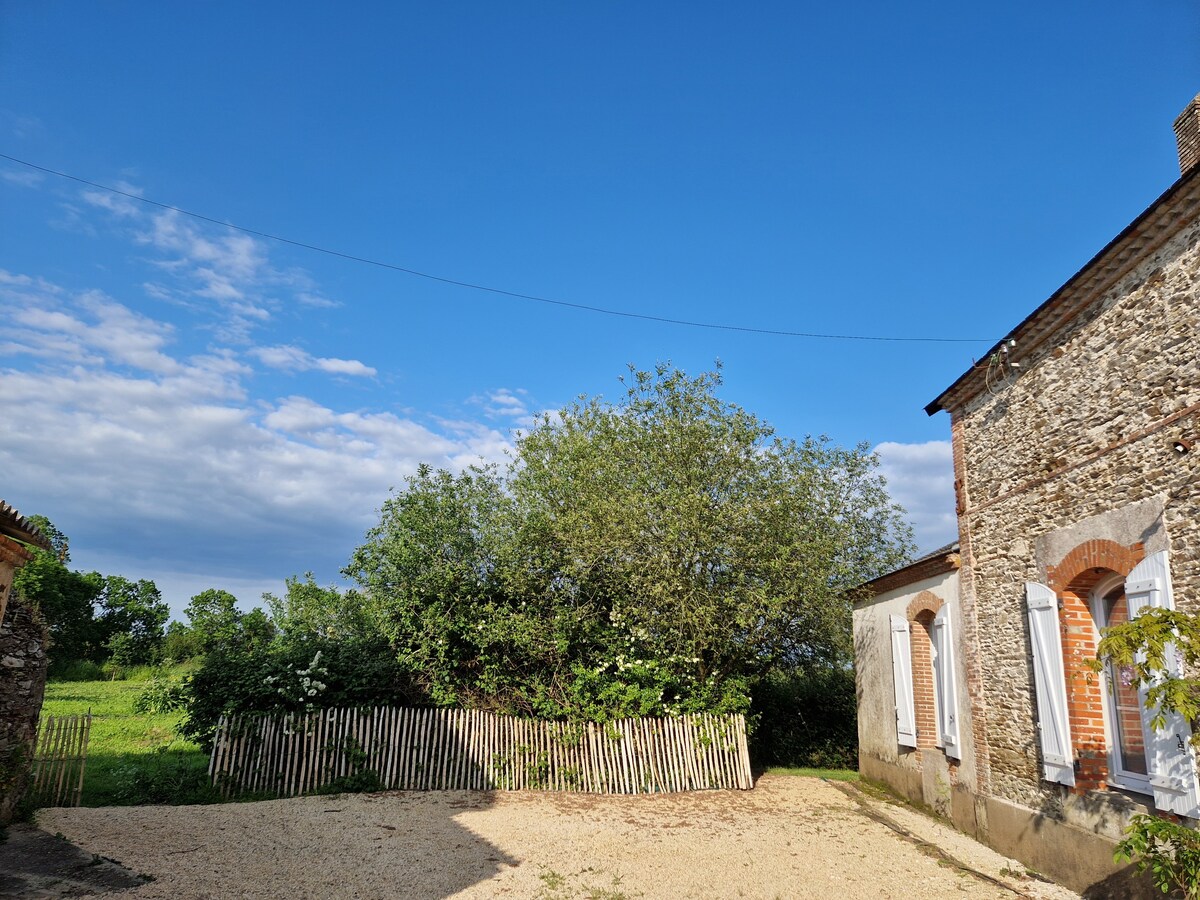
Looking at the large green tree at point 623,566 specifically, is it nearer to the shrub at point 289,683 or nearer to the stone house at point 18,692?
the shrub at point 289,683

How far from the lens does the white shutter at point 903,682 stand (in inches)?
425

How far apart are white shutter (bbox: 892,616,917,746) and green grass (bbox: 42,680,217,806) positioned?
10.0m

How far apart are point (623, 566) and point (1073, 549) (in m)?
7.00

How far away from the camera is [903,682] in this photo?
1104cm

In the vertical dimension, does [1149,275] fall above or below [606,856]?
above

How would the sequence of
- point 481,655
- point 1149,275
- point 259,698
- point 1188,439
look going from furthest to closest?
point 481,655
point 259,698
point 1149,275
point 1188,439

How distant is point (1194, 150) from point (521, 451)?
10856 millimetres

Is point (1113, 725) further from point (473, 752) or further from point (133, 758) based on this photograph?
Result: point (133, 758)

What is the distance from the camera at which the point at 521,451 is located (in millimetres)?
14758

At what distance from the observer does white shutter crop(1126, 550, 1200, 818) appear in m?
5.68

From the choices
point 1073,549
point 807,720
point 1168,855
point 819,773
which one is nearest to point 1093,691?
point 1073,549

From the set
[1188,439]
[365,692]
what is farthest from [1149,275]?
[365,692]

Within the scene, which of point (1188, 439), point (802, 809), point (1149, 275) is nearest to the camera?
point (1188, 439)

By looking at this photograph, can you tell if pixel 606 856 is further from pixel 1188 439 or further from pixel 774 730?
pixel 774 730
